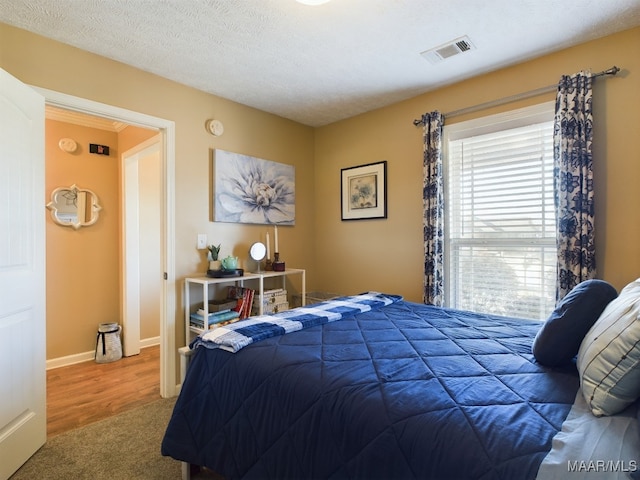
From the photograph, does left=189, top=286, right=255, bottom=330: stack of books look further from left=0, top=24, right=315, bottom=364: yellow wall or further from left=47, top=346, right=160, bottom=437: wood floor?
left=47, top=346, right=160, bottom=437: wood floor

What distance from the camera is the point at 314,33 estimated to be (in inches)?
83.3

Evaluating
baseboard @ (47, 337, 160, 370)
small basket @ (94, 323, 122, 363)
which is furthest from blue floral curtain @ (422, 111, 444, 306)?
baseboard @ (47, 337, 160, 370)

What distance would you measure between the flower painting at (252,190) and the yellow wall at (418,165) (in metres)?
0.51

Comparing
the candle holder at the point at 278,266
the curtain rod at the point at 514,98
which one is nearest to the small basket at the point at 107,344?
the candle holder at the point at 278,266

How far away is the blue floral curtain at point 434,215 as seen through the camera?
9.21 feet

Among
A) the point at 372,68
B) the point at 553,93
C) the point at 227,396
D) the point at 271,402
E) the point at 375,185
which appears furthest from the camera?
the point at 375,185

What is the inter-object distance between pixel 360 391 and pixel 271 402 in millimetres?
383

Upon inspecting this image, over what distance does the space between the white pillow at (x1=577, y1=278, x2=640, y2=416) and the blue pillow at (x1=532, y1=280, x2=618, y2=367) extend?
0.19m

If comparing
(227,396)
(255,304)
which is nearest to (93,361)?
(255,304)

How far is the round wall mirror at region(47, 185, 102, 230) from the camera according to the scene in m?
3.32

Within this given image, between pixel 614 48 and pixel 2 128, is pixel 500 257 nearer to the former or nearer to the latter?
pixel 614 48

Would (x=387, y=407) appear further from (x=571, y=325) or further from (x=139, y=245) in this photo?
(x=139, y=245)

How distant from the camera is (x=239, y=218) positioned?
10.4 feet

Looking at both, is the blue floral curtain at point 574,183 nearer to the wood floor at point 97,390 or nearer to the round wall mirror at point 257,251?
the round wall mirror at point 257,251
